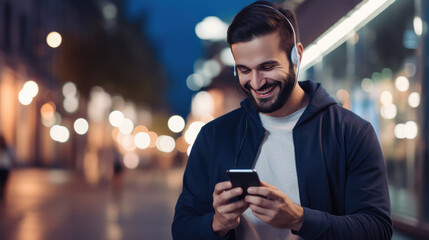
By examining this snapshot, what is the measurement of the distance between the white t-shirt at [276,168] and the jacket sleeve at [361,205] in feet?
0.68

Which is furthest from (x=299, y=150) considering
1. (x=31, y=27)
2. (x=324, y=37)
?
(x=31, y=27)

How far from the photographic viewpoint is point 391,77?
12.5 metres

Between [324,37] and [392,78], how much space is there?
4.27 meters

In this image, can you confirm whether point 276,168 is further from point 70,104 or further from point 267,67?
point 70,104

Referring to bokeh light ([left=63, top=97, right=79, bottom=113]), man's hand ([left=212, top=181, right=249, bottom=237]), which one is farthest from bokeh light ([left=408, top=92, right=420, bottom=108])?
bokeh light ([left=63, top=97, right=79, bottom=113])

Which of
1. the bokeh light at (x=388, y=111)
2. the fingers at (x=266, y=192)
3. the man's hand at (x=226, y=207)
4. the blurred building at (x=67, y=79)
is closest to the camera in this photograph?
the fingers at (x=266, y=192)

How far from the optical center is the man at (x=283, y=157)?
2453 millimetres

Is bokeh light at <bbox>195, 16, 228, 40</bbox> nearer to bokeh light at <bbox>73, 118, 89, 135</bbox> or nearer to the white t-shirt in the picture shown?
bokeh light at <bbox>73, 118, 89, 135</bbox>

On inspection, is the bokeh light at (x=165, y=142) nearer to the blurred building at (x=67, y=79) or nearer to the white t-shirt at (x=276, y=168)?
the blurred building at (x=67, y=79)

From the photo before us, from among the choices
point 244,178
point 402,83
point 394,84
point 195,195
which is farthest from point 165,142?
point 244,178

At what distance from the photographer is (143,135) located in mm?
65562

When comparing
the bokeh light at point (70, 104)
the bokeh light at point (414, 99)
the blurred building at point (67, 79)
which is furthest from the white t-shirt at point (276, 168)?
the bokeh light at point (70, 104)

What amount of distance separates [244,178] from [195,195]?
52 cm

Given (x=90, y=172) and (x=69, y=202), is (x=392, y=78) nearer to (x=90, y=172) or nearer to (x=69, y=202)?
(x=69, y=202)
